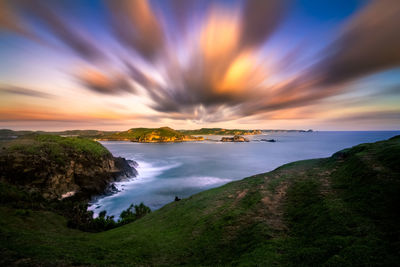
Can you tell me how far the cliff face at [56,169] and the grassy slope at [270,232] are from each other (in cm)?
2001

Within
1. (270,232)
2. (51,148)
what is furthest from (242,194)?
(51,148)

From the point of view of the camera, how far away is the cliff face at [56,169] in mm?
29625

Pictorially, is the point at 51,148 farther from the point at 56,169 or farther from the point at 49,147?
the point at 56,169

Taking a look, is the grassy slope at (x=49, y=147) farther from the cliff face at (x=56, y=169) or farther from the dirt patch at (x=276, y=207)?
the dirt patch at (x=276, y=207)

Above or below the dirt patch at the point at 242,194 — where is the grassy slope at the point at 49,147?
above

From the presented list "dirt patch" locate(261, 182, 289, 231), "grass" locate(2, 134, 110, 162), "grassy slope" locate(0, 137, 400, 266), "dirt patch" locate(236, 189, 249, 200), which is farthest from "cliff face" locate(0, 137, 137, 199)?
"dirt patch" locate(261, 182, 289, 231)

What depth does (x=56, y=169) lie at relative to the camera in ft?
111

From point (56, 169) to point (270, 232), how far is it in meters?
43.6

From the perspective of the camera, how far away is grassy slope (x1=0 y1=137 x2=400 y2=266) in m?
7.32

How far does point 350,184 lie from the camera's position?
541 inches

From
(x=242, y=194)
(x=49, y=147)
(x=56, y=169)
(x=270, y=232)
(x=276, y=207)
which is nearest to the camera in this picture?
(x=270, y=232)

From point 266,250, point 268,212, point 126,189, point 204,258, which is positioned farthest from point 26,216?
point 126,189

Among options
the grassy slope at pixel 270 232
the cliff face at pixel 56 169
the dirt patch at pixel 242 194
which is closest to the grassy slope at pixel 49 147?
the cliff face at pixel 56 169

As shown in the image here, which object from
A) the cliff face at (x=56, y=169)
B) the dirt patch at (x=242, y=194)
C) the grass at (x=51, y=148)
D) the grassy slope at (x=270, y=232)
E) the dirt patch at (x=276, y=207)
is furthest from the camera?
the grass at (x=51, y=148)
